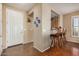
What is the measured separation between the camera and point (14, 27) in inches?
79.1

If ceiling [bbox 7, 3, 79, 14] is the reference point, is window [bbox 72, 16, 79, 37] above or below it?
below

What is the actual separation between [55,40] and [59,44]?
4.8 inches


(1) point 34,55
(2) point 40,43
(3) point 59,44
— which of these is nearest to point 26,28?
(2) point 40,43

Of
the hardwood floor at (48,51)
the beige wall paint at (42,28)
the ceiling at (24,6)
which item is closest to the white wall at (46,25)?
the beige wall paint at (42,28)

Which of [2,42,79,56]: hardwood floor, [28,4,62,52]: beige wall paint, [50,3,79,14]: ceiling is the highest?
[50,3,79,14]: ceiling

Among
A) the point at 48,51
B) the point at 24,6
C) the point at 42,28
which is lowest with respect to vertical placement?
the point at 48,51

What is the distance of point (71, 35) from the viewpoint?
6.76ft

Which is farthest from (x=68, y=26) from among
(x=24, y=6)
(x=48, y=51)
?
(x=24, y=6)

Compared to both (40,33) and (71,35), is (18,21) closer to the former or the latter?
(40,33)

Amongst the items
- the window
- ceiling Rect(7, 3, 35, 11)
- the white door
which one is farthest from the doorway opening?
the white door

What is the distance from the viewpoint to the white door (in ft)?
6.28

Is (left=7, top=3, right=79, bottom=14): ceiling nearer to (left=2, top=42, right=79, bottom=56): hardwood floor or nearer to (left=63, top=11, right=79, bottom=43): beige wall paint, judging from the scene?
(left=63, top=11, right=79, bottom=43): beige wall paint

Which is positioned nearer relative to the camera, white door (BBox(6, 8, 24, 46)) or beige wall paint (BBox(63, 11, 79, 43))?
white door (BBox(6, 8, 24, 46))

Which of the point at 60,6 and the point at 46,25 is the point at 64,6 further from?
the point at 46,25
